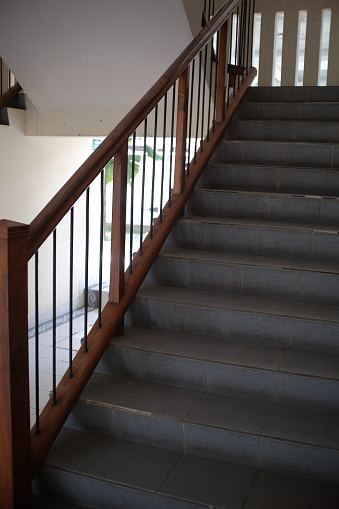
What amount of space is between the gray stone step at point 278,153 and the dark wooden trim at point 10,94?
3038mm

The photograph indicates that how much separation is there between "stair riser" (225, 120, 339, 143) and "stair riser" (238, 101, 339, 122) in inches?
9.6

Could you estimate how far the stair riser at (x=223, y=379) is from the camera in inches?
92.6

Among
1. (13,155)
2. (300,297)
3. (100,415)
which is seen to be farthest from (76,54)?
(100,415)

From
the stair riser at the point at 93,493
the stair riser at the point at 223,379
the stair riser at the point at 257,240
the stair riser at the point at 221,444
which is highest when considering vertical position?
the stair riser at the point at 257,240

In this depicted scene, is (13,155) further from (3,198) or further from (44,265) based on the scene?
(44,265)

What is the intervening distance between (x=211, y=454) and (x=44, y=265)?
5216 millimetres

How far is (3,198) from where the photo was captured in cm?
632

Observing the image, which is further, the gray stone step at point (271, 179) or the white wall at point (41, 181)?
the white wall at point (41, 181)

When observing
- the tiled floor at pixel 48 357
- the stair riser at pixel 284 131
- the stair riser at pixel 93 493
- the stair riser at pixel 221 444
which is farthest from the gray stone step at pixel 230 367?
the tiled floor at pixel 48 357

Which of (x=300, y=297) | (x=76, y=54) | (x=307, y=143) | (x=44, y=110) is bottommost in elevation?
(x=300, y=297)

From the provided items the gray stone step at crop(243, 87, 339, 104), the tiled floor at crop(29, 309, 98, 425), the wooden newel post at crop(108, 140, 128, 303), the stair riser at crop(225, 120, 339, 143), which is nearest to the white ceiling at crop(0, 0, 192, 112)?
the gray stone step at crop(243, 87, 339, 104)

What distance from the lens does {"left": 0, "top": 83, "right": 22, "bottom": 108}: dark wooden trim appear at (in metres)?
6.06

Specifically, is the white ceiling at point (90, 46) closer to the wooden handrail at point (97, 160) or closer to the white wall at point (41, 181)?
the white wall at point (41, 181)

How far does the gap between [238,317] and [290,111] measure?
95.1 inches
